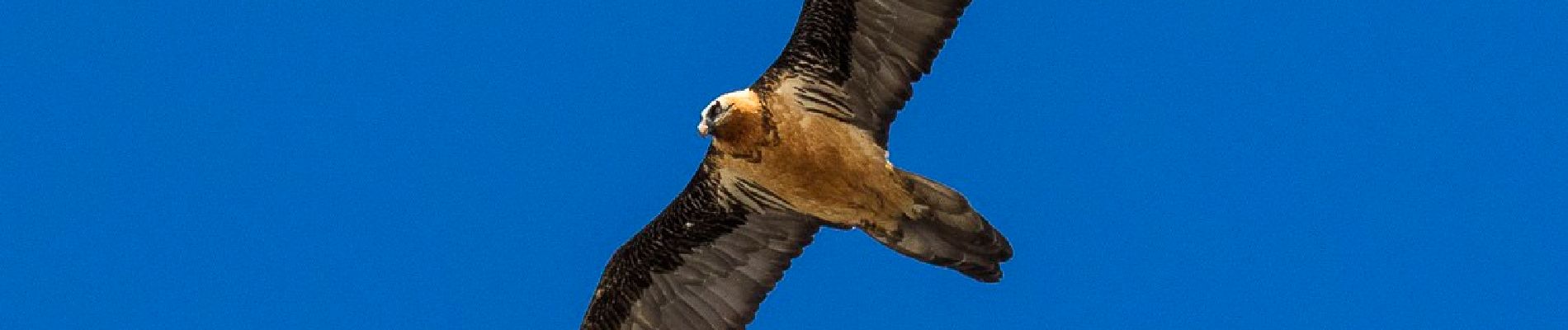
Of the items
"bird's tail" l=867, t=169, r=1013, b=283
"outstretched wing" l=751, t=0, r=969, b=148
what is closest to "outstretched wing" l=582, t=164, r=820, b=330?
"bird's tail" l=867, t=169, r=1013, b=283

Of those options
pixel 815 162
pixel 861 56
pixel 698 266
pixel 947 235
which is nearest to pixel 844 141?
pixel 815 162

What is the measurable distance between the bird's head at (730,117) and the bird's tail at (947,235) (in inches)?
52.5

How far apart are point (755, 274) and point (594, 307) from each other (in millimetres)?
1529

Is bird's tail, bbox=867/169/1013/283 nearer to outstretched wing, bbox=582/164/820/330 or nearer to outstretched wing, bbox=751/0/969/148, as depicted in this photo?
outstretched wing, bbox=751/0/969/148

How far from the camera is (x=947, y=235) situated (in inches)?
624

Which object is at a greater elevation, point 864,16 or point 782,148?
point 864,16

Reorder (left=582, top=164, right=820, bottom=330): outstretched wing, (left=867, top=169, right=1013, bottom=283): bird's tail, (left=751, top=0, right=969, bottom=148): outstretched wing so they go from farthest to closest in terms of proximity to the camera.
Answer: (left=582, top=164, right=820, bottom=330): outstretched wing → (left=867, top=169, right=1013, bottom=283): bird's tail → (left=751, top=0, right=969, bottom=148): outstretched wing

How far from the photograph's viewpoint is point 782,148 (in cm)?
1545

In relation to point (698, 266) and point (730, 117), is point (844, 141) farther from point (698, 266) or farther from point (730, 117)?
point (698, 266)

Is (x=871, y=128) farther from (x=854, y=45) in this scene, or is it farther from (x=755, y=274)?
(x=755, y=274)

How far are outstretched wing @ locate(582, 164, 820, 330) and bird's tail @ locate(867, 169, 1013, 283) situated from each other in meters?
1.12

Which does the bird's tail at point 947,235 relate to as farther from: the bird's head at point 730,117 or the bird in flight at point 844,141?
the bird's head at point 730,117

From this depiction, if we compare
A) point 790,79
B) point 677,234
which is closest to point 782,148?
point 790,79

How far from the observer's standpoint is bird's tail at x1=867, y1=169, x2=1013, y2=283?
51.5ft
